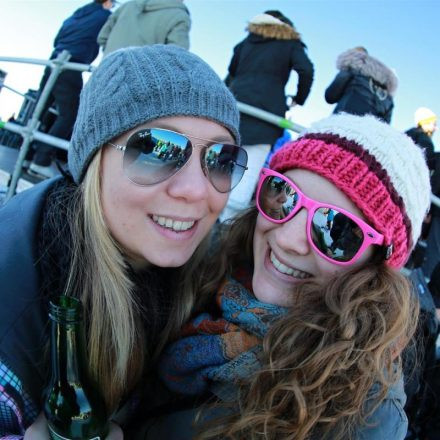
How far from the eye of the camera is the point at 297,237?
4.49ft

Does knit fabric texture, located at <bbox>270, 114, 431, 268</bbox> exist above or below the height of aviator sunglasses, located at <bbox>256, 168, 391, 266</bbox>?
above

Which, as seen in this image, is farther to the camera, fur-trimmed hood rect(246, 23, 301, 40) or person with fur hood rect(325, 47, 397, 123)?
person with fur hood rect(325, 47, 397, 123)

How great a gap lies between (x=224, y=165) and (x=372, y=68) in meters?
2.83

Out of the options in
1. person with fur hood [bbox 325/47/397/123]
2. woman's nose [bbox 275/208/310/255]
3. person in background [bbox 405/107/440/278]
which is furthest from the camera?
person with fur hood [bbox 325/47/397/123]

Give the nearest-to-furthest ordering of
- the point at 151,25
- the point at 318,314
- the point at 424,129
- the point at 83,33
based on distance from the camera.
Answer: the point at 318,314
the point at 151,25
the point at 424,129
the point at 83,33

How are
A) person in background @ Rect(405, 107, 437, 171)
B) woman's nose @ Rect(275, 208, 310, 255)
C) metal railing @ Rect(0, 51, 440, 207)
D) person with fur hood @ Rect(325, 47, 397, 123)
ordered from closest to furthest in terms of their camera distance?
woman's nose @ Rect(275, 208, 310, 255)
metal railing @ Rect(0, 51, 440, 207)
person with fur hood @ Rect(325, 47, 397, 123)
person in background @ Rect(405, 107, 437, 171)

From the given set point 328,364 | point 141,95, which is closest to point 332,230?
point 328,364

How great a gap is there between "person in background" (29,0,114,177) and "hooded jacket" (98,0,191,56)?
0.67 meters

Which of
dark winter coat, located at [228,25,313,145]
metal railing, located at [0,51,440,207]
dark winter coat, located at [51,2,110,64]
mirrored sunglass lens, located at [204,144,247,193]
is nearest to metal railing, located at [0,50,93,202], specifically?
metal railing, located at [0,51,440,207]

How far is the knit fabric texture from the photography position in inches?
50.3

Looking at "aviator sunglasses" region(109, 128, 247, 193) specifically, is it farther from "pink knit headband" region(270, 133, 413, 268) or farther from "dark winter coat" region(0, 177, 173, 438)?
"pink knit headband" region(270, 133, 413, 268)

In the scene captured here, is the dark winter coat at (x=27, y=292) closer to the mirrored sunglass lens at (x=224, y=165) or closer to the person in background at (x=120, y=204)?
the person in background at (x=120, y=204)

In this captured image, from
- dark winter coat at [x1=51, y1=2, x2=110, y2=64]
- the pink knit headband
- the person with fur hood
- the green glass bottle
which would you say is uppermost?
the person with fur hood

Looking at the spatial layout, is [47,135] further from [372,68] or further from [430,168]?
[430,168]
